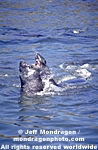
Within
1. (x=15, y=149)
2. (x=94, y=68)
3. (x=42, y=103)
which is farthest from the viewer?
(x=94, y=68)

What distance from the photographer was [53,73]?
11.0 m

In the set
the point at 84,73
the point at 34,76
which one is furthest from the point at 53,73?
the point at 34,76

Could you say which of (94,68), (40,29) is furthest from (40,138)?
(40,29)

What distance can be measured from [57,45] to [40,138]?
812 cm

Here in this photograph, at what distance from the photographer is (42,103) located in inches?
331

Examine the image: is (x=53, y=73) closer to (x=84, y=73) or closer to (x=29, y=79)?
(x=84, y=73)

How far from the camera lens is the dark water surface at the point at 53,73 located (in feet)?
22.5

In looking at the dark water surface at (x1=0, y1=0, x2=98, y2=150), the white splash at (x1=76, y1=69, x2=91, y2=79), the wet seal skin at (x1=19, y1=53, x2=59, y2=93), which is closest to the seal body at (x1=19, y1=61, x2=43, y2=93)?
the wet seal skin at (x1=19, y1=53, x2=59, y2=93)

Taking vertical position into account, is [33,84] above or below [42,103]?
above

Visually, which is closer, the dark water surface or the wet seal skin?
the dark water surface

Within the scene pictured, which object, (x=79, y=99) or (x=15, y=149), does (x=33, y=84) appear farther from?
(x=15, y=149)

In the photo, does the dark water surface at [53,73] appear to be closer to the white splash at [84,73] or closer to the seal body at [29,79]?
the white splash at [84,73]

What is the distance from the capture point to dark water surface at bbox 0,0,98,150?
6.84 m

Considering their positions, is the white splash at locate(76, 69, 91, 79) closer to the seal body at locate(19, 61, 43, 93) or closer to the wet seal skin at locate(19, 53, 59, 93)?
the wet seal skin at locate(19, 53, 59, 93)
